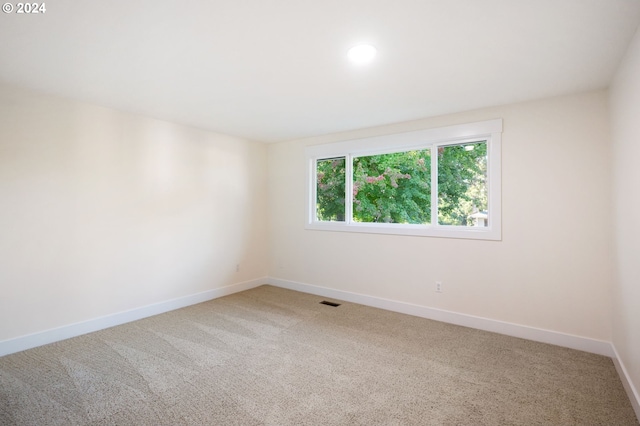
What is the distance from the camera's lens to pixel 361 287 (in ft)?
14.1

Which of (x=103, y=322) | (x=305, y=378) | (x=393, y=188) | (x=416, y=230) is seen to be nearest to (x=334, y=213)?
(x=393, y=188)

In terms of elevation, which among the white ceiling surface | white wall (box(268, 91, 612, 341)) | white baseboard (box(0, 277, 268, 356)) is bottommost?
white baseboard (box(0, 277, 268, 356))

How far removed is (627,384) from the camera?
2.15 metres

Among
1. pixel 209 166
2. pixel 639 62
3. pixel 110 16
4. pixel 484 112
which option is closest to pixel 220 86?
pixel 110 16

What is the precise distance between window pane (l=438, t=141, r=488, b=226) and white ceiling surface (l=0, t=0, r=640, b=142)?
54 centimetres

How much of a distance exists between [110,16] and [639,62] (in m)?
3.24

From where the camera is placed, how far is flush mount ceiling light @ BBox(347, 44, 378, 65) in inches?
83.4

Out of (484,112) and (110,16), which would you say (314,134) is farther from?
(110,16)

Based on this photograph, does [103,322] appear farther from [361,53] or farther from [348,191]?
[361,53]

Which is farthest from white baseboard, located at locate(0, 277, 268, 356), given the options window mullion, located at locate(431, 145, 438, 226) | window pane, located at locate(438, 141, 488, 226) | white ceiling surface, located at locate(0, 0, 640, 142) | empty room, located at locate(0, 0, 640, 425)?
window pane, located at locate(438, 141, 488, 226)

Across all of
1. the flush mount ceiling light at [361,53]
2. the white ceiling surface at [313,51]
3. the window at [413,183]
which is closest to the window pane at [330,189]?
the window at [413,183]

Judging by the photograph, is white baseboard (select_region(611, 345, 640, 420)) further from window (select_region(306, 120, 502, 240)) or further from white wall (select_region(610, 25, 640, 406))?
window (select_region(306, 120, 502, 240))

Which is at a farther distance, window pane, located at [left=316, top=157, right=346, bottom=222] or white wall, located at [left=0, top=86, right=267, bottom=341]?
window pane, located at [left=316, top=157, right=346, bottom=222]

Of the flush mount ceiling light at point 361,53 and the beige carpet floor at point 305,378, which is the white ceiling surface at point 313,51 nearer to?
the flush mount ceiling light at point 361,53
